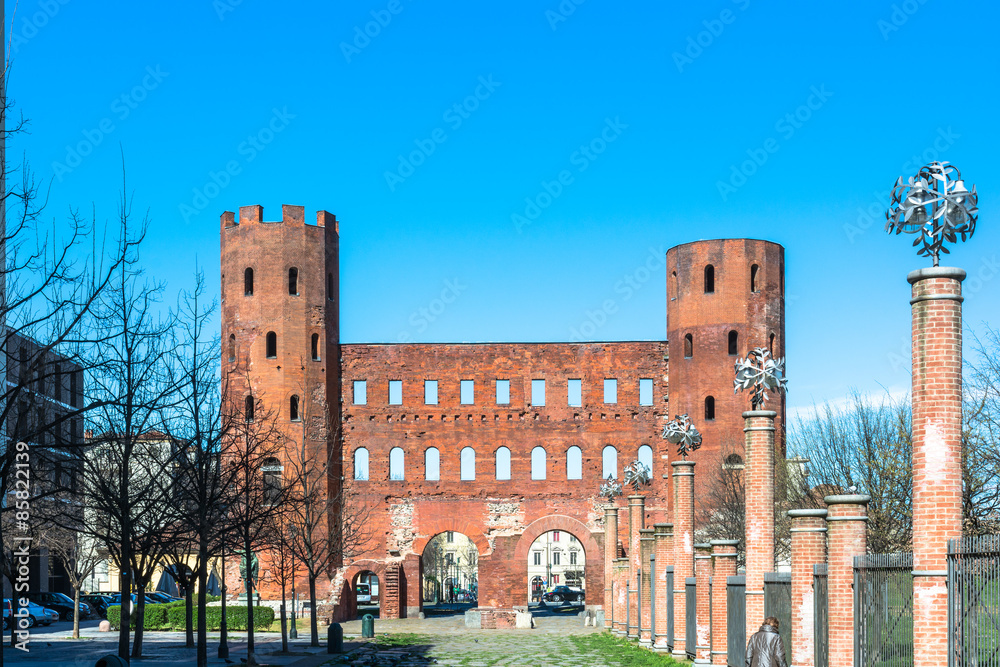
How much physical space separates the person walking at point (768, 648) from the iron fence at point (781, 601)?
7.27 ft

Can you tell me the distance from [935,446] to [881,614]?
3979 mm

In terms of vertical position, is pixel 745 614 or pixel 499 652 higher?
pixel 745 614

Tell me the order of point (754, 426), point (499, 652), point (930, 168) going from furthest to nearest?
point (499, 652) → point (754, 426) → point (930, 168)

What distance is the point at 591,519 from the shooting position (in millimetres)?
48500

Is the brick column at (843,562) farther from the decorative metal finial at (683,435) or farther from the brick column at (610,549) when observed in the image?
the brick column at (610,549)

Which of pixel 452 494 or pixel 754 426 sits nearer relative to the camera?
pixel 754 426

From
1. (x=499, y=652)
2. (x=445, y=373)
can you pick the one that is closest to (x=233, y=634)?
(x=499, y=652)

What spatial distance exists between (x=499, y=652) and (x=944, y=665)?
826 inches

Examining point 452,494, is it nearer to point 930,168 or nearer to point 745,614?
point 745,614

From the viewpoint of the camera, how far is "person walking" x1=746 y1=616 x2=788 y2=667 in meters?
14.1

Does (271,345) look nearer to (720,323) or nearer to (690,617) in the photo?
(720,323)

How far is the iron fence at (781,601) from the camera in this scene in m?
16.8

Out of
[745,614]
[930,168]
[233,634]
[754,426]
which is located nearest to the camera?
[930,168]

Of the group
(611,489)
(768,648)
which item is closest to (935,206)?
(768,648)
